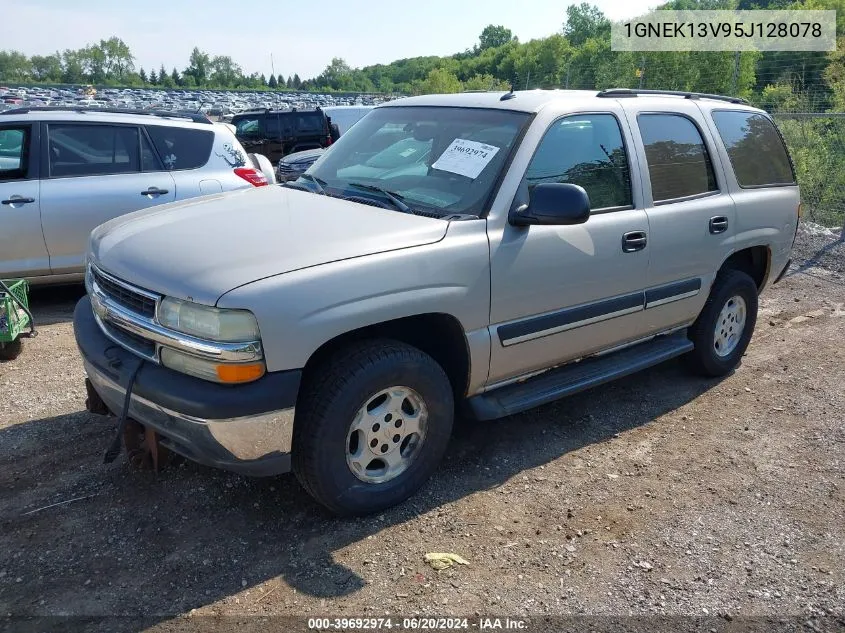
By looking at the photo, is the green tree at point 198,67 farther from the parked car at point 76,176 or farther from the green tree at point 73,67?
the parked car at point 76,176

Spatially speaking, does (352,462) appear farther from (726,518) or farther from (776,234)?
(776,234)

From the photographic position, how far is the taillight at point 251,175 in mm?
6793

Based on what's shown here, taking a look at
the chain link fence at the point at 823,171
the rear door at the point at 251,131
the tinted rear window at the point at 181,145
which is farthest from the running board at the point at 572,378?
the rear door at the point at 251,131

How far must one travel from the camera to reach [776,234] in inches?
201

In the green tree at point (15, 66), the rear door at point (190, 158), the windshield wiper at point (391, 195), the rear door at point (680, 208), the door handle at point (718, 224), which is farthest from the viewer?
the green tree at point (15, 66)

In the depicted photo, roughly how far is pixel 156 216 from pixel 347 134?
1393mm

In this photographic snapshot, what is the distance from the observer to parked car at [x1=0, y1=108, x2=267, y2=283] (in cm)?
595

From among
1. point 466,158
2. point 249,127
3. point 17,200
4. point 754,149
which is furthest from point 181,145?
point 249,127

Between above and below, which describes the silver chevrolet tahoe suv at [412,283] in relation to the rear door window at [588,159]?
below

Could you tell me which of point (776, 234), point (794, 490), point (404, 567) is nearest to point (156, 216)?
point (404, 567)

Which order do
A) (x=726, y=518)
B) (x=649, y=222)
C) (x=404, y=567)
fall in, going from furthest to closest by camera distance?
(x=649, y=222), (x=726, y=518), (x=404, y=567)

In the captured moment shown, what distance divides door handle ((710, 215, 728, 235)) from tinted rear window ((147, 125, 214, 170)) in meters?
4.63

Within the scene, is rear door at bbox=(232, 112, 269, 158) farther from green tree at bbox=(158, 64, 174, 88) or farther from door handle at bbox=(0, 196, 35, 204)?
green tree at bbox=(158, 64, 174, 88)

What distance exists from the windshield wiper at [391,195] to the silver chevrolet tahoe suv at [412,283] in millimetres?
12
